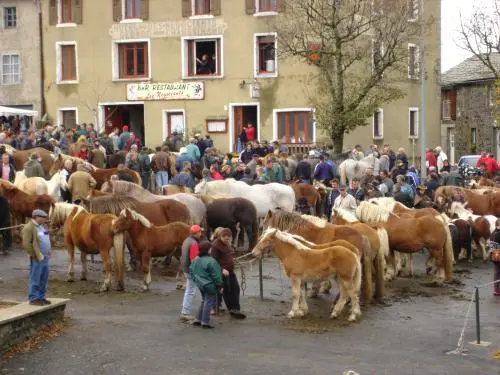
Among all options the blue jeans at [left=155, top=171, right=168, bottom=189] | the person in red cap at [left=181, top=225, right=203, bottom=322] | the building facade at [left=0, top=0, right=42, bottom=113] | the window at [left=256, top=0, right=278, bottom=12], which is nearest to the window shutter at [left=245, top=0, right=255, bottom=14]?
the window at [left=256, top=0, right=278, bottom=12]

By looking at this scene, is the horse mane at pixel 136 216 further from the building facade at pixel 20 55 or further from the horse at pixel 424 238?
the building facade at pixel 20 55

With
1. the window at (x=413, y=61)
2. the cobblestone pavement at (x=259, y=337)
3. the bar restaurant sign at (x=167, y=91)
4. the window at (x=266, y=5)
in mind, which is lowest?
the cobblestone pavement at (x=259, y=337)

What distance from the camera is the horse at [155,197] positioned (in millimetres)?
19594

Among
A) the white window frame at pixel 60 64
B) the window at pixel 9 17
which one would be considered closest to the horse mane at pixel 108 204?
the white window frame at pixel 60 64

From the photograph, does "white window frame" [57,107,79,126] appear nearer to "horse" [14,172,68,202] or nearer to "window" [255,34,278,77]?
"window" [255,34,278,77]

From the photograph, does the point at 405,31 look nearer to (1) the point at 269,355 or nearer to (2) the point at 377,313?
(2) the point at 377,313

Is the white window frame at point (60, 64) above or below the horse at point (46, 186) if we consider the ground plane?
above

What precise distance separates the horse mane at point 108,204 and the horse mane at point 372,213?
525 centimetres

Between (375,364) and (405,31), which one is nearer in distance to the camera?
(375,364)

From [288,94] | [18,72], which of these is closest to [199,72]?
[288,94]

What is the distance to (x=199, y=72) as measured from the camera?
3950 centimetres

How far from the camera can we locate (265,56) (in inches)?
1517

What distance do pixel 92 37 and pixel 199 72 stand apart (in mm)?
5715

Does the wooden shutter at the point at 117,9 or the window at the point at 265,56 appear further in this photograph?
the wooden shutter at the point at 117,9
